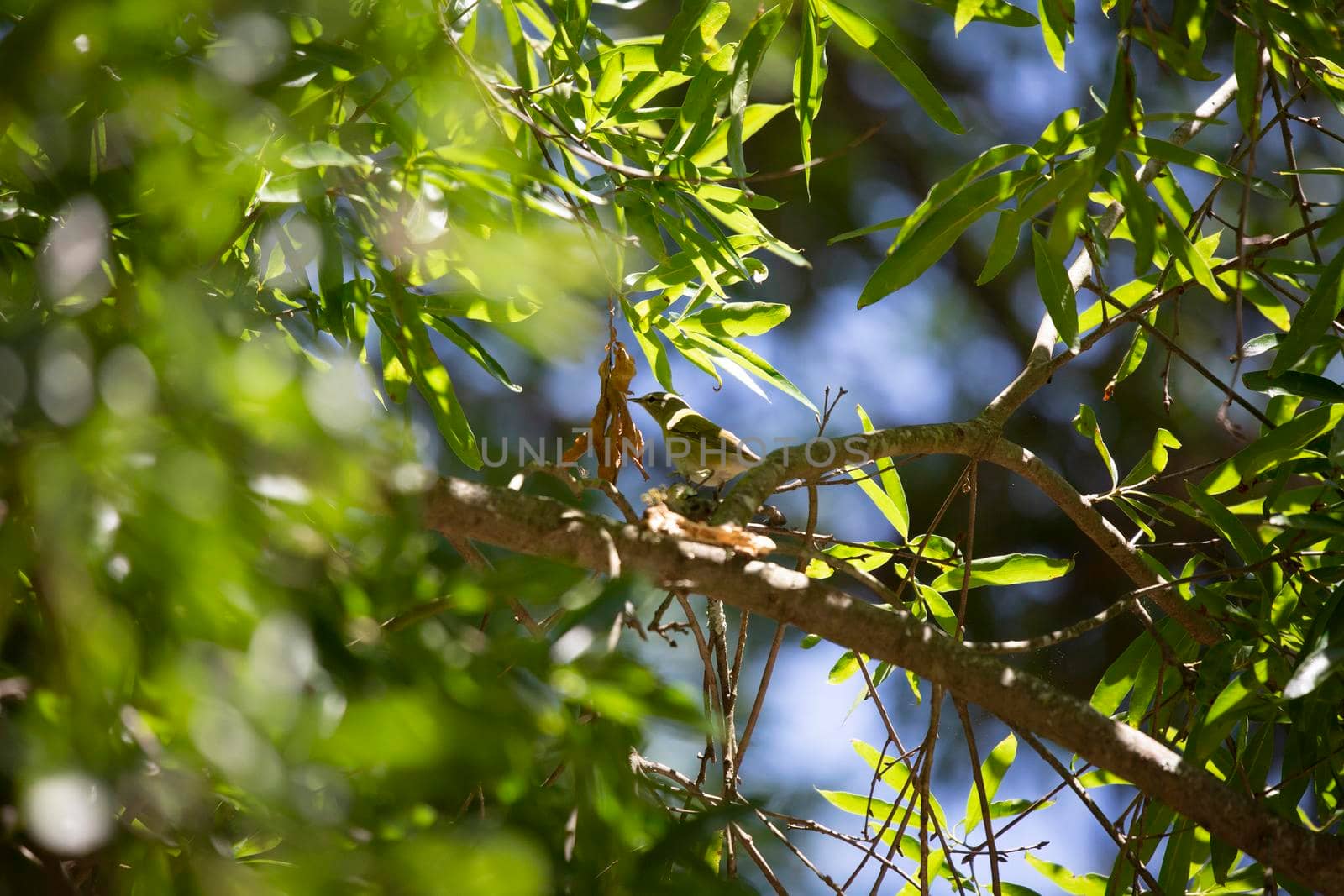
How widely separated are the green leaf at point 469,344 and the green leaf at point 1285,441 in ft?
2.53

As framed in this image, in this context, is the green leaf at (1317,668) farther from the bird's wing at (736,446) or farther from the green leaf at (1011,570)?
the bird's wing at (736,446)

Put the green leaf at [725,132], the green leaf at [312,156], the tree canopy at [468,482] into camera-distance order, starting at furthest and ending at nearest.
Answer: the green leaf at [725,132] < the green leaf at [312,156] < the tree canopy at [468,482]

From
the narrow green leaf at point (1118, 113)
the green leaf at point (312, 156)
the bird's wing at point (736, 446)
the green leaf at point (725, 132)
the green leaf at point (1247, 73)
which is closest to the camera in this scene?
the green leaf at point (312, 156)

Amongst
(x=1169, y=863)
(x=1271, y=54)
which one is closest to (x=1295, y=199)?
(x=1271, y=54)

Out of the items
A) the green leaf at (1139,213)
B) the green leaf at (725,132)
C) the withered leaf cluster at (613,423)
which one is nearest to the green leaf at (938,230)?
the green leaf at (1139,213)

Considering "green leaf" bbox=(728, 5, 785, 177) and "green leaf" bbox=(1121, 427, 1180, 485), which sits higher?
"green leaf" bbox=(1121, 427, 1180, 485)

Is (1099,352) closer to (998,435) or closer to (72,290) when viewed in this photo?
(998,435)

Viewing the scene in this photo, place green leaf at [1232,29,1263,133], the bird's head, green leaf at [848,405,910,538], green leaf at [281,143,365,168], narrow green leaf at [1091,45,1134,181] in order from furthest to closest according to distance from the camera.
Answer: the bird's head < green leaf at [848,405,910,538] < green leaf at [1232,29,1263,133] < narrow green leaf at [1091,45,1134,181] < green leaf at [281,143,365,168]

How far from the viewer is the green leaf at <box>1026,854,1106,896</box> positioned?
125 cm

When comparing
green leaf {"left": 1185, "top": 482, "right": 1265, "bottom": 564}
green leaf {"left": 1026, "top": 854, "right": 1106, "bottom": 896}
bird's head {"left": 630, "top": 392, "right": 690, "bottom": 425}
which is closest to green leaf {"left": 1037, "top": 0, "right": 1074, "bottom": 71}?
green leaf {"left": 1185, "top": 482, "right": 1265, "bottom": 564}

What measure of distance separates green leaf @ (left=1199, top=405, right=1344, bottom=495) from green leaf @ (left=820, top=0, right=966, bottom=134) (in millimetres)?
466

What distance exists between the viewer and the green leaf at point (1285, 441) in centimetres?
104

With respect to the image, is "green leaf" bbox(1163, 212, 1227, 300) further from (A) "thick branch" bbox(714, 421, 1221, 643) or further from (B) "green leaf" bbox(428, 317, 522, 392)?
(B) "green leaf" bbox(428, 317, 522, 392)

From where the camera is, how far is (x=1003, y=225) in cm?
92
